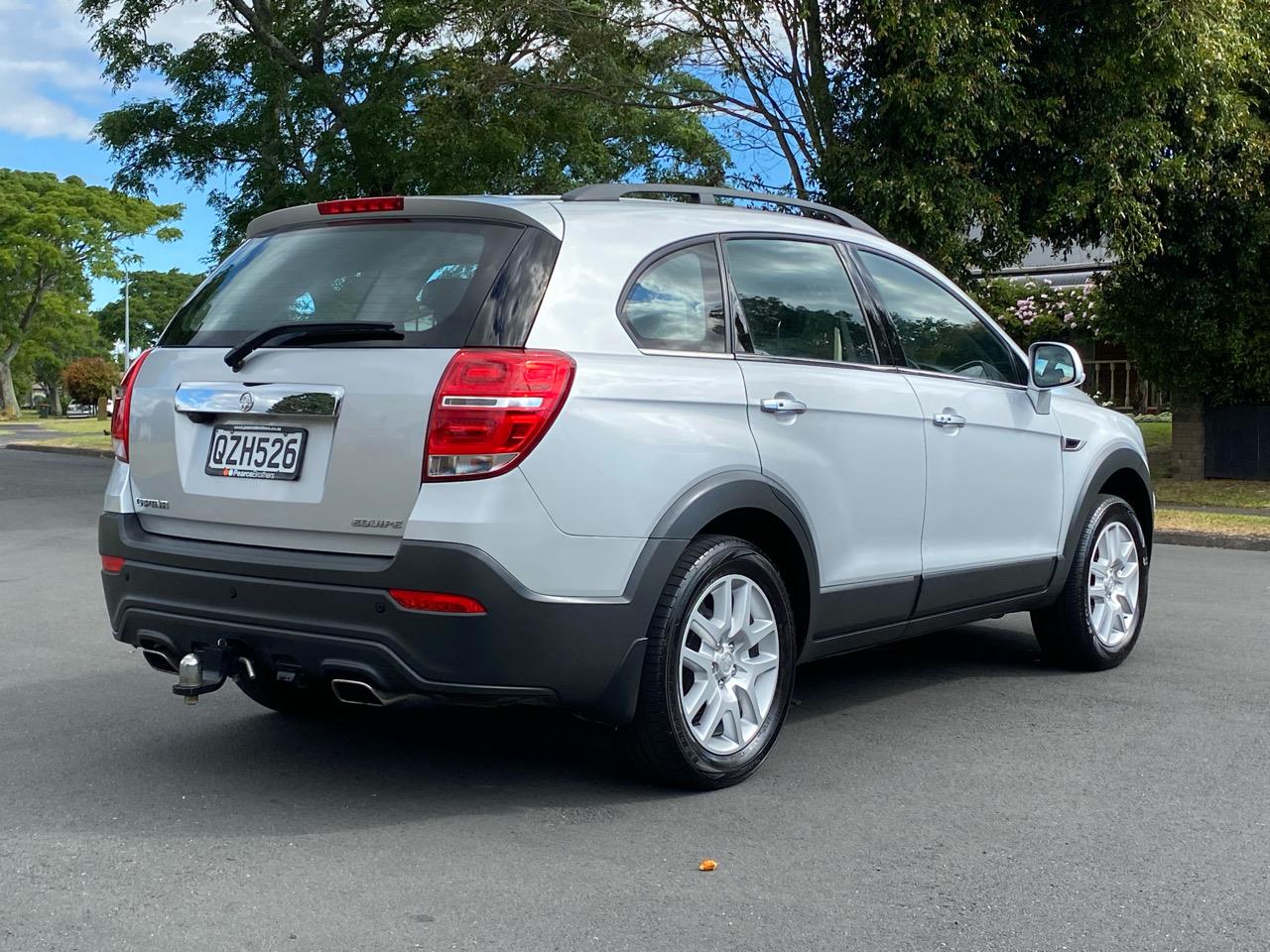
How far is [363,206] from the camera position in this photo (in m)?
4.70

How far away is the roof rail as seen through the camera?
4884mm

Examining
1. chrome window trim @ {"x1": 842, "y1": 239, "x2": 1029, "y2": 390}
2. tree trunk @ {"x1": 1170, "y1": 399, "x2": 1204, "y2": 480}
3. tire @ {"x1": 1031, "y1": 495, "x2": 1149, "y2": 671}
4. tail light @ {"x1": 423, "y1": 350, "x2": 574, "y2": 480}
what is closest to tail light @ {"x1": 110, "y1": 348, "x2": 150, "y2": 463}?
tail light @ {"x1": 423, "y1": 350, "x2": 574, "y2": 480}

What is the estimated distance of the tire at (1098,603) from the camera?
254 inches

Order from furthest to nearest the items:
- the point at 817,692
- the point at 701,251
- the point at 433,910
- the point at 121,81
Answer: the point at 121,81 → the point at 817,692 → the point at 701,251 → the point at 433,910

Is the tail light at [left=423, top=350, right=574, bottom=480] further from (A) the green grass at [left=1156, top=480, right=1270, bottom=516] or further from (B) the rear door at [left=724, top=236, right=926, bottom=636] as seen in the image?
(A) the green grass at [left=1156, top=480, right=1270, bottom=516]

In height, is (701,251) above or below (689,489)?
above

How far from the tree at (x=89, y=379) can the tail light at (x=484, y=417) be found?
70476mm

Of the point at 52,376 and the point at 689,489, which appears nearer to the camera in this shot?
the point at 689,489

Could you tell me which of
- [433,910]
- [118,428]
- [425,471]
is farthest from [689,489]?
[118,428]

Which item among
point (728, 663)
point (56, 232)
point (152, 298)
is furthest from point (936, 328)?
point (152, 298)

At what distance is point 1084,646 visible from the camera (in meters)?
6.49

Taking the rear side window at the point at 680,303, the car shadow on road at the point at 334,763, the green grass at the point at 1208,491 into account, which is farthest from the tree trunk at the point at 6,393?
the rear side window at the point at 680,303

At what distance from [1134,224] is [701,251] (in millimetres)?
12196

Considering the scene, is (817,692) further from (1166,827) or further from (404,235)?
(404,235)
